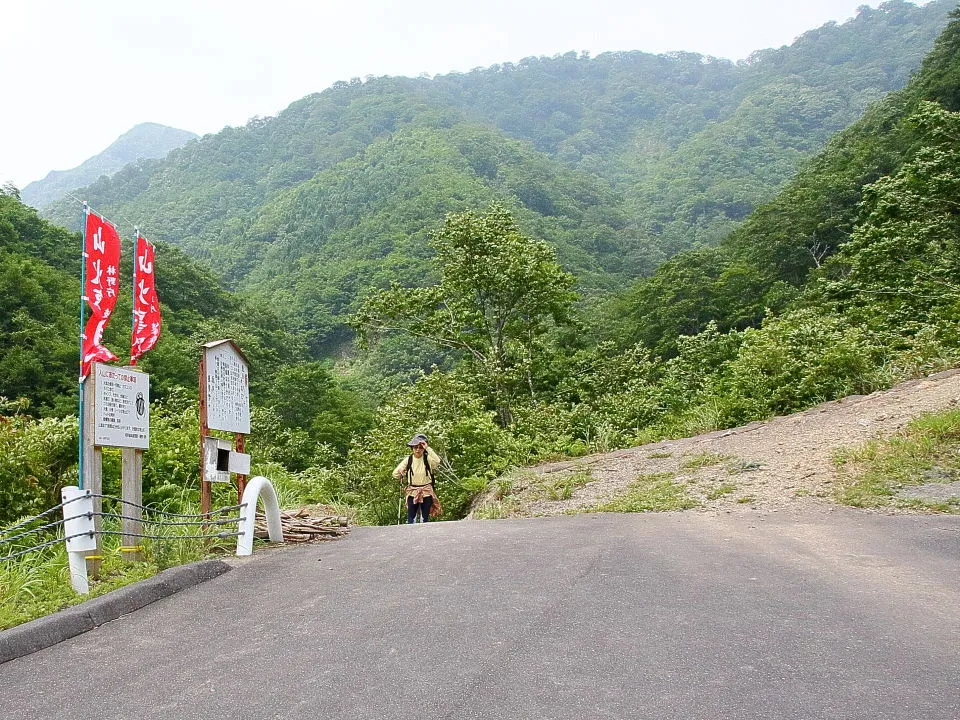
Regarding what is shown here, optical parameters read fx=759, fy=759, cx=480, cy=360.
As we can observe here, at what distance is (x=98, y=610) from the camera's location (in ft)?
15.7

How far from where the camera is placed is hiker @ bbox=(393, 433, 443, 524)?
11.5 meters

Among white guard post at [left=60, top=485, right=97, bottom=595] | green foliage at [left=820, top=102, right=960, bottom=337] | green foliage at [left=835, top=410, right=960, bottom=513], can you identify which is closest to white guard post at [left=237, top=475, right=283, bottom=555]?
white guard post at [left=60, top=485, right=97, bottom=595]

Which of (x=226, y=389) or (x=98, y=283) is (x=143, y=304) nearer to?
(x=98, y=283)

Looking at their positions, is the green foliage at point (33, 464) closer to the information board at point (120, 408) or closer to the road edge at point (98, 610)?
the information board at point (120, 408)

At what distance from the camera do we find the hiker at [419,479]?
454 inches

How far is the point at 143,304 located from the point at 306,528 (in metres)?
2.81

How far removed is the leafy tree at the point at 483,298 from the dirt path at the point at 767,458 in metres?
9.22

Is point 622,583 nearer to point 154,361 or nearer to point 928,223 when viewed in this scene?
point 928,223

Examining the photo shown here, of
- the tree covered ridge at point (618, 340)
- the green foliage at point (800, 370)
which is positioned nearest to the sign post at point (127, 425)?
the tree covered ridge at point (618, 340)

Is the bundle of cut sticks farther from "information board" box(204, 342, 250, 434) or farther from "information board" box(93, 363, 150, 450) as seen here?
"information board" box(93, 363, 150, 450)

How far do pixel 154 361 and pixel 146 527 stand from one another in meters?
32.9

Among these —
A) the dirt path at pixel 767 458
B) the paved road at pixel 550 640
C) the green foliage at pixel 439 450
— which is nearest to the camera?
the paved road at pixel 550 640

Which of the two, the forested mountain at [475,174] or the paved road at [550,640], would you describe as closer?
the paved road at [550,640]

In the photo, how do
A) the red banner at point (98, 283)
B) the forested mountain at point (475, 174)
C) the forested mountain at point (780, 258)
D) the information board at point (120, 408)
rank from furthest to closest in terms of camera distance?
the forested mountain at point (475, 174) → the forested mountain at point (780, 258) → the red banner at point (98, 283) → the information board at point (120, 408)
